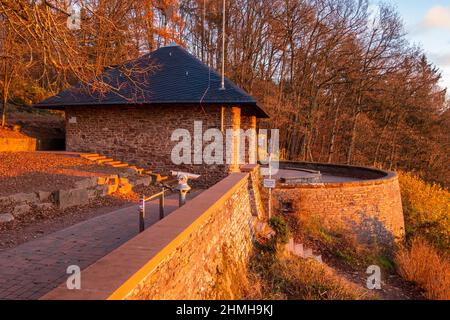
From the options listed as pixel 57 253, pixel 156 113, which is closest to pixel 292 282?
pixel 57 253

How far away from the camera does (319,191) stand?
11.5 meters

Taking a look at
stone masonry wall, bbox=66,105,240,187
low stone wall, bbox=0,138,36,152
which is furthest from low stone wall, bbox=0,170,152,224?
low stone wall, bbox=0,138,36,152

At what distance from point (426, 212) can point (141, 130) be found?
1337 cm

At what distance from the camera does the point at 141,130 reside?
1300cm

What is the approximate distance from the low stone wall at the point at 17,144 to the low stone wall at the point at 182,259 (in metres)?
11.0

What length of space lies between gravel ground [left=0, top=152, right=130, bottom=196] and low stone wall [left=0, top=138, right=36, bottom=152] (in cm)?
214

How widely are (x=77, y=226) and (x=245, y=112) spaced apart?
10.2 m

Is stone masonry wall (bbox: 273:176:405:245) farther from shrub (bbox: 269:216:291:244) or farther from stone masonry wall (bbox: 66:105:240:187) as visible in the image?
stone masonry wall (bbox: 66:105:240:187)

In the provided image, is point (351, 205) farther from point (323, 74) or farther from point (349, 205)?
→ point (323, 74)

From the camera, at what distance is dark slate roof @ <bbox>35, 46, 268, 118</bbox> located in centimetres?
1167

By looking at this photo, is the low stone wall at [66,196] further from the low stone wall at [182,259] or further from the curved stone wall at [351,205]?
the curved stone wall at [351,205]
